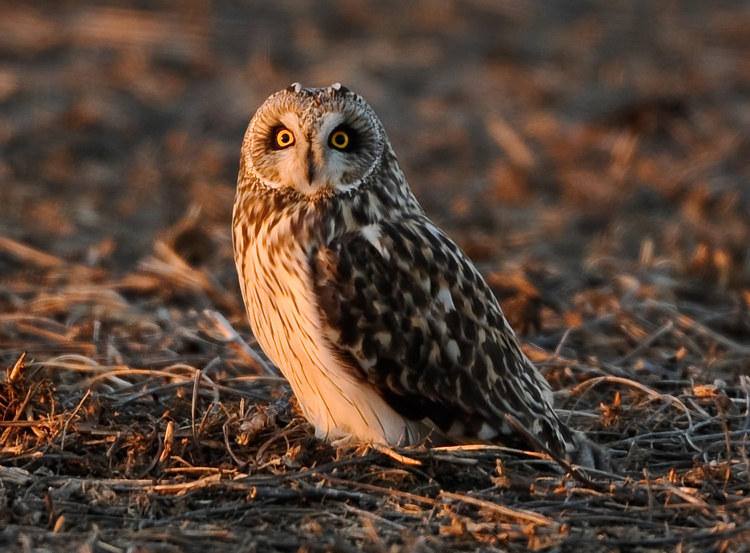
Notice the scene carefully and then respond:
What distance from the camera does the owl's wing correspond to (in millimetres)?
4281

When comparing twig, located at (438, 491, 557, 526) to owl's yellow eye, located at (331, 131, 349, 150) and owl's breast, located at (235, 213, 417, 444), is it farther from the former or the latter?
owl's yellow eye, located at (331, 131, 349, 150)

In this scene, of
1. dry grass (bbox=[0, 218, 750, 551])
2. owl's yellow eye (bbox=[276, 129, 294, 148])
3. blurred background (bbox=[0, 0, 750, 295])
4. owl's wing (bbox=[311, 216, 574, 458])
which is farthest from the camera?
blurred background (bbox=[0, 0, 750, 295])

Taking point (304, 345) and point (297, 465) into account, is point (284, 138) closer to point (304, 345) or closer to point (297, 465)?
point (304, 345)

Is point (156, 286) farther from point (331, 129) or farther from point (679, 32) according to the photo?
point (679, 32)

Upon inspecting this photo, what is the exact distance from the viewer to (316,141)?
4281 mm

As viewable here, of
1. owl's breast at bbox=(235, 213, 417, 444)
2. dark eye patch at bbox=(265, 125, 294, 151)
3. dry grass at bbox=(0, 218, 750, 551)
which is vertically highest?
dark eye patch at bbox=(265, 125, 294, 151)

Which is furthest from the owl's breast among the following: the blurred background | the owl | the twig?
the blurred background

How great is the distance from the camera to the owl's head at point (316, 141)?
430 cm

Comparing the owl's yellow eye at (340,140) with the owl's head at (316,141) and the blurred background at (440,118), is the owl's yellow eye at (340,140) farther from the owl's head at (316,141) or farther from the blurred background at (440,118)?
the blurred background at (440,118)

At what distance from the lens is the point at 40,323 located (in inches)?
248

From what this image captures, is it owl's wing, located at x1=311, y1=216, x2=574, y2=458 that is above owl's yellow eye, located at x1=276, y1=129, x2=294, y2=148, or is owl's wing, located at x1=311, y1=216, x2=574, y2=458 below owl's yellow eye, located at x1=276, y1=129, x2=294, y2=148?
below

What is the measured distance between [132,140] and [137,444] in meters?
6.70

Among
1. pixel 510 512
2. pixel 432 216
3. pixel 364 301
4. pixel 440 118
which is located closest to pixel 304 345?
pixel 364 301

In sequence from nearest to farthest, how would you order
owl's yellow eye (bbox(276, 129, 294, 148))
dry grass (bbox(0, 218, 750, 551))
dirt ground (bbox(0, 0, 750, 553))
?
dry grass (bbox(0, 218, 750, 551))
dirt ground (bbox(0, 0, 750, 553))
owl's yellow eye (bbox(276, 129, 294, 148))
